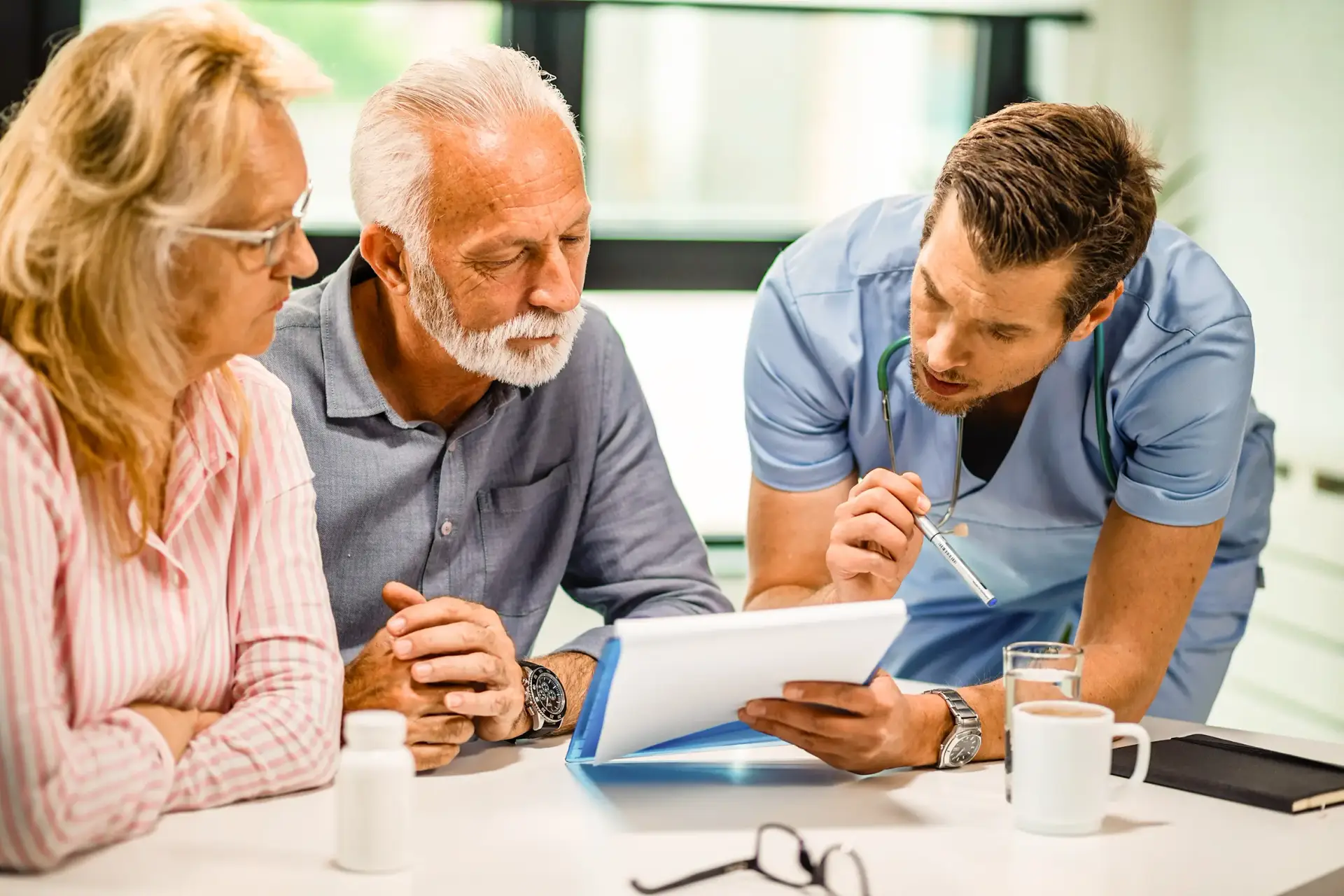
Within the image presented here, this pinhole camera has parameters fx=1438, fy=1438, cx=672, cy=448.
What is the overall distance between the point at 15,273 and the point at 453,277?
2.17 ft

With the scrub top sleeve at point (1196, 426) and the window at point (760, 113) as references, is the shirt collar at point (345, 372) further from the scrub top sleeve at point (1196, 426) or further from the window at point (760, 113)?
the window at point (760, 113)

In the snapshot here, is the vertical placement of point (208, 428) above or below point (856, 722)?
above

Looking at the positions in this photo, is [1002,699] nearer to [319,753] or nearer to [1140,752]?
[1140,752]

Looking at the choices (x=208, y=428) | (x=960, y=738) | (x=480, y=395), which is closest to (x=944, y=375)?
(x=960, y=738)

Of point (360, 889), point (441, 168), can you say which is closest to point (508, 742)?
point (360, 889)

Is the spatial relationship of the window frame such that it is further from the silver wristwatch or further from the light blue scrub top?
the silver wristwatch

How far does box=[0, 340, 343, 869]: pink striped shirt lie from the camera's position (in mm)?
1214

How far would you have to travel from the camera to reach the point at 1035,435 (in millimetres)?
2105

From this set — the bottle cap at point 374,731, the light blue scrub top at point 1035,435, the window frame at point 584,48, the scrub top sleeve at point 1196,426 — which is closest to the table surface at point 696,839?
the bottle cap at point 374,731

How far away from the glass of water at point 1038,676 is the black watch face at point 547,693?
0.52m

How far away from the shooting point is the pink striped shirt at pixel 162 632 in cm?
121

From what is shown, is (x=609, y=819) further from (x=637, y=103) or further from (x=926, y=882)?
(x=637, y=103)

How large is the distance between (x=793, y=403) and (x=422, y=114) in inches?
27.3

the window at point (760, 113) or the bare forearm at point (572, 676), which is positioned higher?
the window at point (760, 113)
